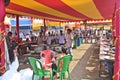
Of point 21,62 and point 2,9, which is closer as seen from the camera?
point 2,9

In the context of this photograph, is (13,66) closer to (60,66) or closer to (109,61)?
(60,66)

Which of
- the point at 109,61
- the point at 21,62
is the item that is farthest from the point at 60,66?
the point at 21,62

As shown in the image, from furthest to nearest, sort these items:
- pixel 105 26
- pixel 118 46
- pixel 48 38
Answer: pixel 105 26, pixel 48 38, pixel 118 46

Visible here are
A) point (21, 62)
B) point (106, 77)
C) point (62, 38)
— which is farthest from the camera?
point (62, 38)

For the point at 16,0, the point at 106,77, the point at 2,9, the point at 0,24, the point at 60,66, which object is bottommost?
the point at 106,77

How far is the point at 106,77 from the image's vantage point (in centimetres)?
652

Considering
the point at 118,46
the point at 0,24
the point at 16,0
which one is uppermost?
the point at 16,0

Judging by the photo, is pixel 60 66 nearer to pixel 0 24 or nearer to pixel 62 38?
pixel 0 24

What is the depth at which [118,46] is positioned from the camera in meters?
3.37

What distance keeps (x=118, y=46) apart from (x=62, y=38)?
8289 millimetres

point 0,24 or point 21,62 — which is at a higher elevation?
point 0,24

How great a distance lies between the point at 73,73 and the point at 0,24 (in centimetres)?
401

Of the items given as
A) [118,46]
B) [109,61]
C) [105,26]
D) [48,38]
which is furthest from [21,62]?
[105,26]

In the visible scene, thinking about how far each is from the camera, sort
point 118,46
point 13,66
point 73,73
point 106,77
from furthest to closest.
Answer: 1. point 73,73
2. point 106,77
3. point 13,66
4. point 118,46
